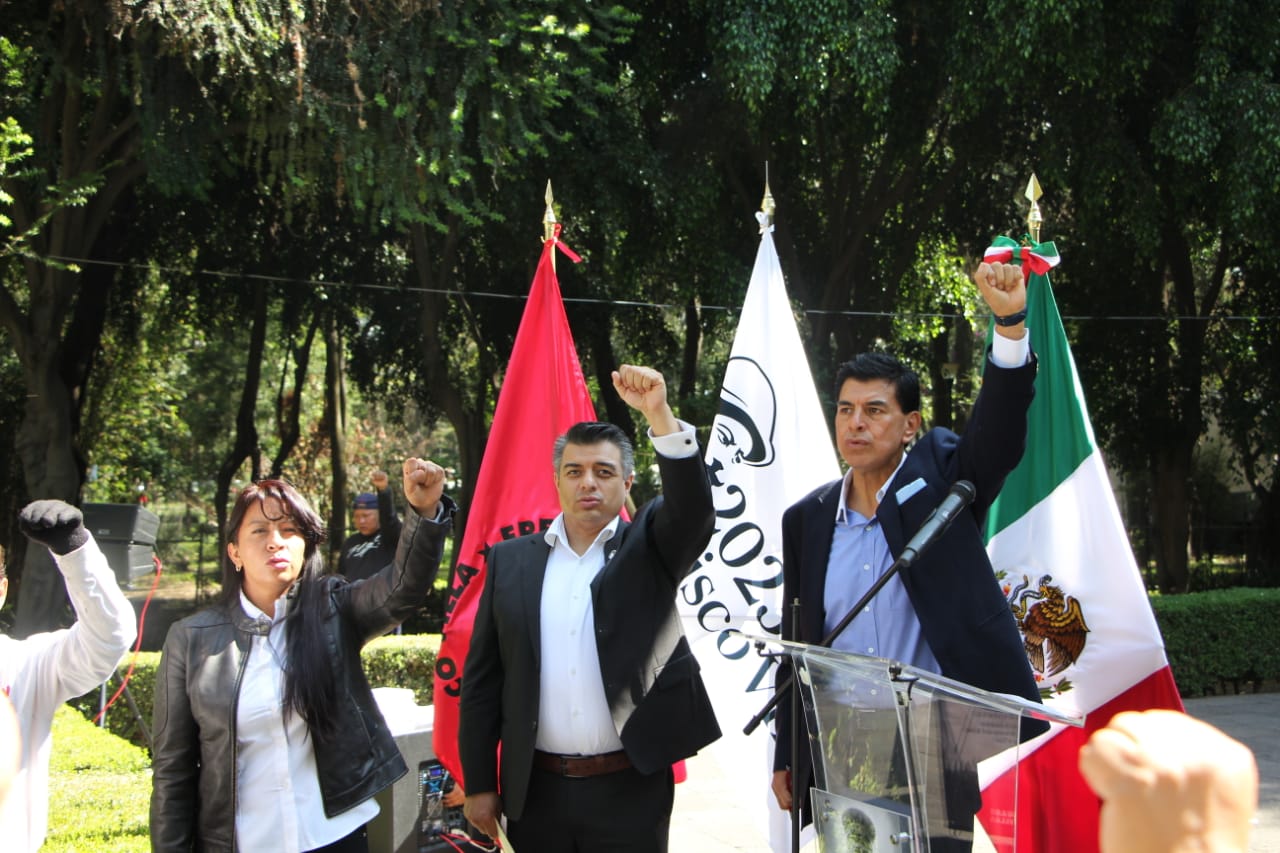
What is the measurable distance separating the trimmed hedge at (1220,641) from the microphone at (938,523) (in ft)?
31.2

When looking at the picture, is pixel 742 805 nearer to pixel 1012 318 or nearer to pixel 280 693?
pixel 280 693

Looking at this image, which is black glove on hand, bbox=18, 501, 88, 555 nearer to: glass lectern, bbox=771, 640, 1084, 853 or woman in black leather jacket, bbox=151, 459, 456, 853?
woman in black leather jacket, bbox=151, 459, 456, 853

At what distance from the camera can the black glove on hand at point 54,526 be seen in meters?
2.99

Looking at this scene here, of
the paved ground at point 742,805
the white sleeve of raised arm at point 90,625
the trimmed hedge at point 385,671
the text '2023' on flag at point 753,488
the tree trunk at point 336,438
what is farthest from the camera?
the tree trunk at point 336,438

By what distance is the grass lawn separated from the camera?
5496 mm

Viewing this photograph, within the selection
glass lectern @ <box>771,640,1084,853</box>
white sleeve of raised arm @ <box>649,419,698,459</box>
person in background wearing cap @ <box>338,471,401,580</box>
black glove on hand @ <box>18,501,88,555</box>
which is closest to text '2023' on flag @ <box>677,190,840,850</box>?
person in background wearing cap @ <box>338,471,401,580</box>

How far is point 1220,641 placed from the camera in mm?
11539

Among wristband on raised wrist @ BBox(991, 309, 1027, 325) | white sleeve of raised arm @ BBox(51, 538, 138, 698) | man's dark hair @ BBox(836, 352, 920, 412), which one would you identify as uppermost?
wristband on raised wrist @ BBox(991, 309, 1027, 325)

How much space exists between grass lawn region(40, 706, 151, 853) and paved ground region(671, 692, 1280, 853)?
2791 millimetres

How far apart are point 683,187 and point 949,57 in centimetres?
303

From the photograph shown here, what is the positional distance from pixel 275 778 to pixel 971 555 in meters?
1.99

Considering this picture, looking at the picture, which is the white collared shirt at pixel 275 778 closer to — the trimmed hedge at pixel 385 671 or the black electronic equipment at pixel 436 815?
the black electronic equipment at pixel 436 815

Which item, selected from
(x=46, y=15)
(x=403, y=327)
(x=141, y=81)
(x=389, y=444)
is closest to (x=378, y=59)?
(x=141, y=81)

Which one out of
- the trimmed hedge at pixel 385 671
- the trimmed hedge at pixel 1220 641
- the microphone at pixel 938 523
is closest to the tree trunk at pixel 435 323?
the trimmed hedge at pixel 385 671
